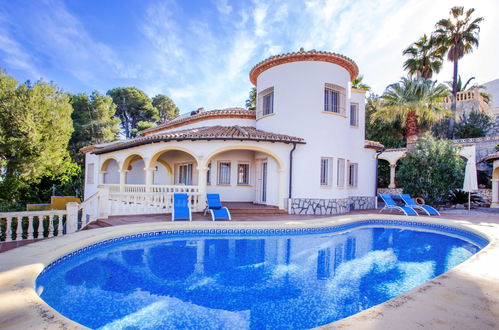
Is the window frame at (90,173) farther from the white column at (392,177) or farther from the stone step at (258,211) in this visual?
the white column at (392,177)

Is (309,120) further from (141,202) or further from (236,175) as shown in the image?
(141,202)

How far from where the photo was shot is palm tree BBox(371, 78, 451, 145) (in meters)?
23.8

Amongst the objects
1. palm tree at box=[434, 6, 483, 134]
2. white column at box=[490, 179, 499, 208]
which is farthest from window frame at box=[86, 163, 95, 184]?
palm tree at box=[434, 6, 483, 134]

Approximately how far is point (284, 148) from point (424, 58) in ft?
79.6

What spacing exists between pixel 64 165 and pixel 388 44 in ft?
→ 92.7

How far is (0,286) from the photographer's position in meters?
4.16

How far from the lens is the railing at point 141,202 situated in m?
12.6

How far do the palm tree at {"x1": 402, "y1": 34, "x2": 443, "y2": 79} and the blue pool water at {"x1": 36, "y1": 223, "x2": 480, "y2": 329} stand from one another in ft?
82.4

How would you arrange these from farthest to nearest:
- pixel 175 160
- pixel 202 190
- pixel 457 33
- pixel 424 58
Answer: pixel 424 58, pixel 457 33, pixel 175 160, pixel 202 190

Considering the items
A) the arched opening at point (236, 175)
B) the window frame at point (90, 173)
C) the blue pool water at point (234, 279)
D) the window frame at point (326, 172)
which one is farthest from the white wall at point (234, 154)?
the window frame at point (90, 173)

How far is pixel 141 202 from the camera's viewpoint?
13.1m

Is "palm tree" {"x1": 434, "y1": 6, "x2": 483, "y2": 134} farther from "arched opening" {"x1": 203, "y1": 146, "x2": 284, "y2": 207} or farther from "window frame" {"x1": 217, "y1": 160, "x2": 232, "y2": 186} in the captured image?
"window frame" {"x1": 217, "y1": 160, "x2": 232, "y2": 186}

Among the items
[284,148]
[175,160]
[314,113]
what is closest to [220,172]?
[175,160]

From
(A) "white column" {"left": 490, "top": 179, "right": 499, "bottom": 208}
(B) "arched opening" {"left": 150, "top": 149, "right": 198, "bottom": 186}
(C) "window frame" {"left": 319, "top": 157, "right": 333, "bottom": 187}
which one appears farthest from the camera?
(B) "arched opening" {"left": 150, "top": 149, "right": 198, "bottom": 186}
